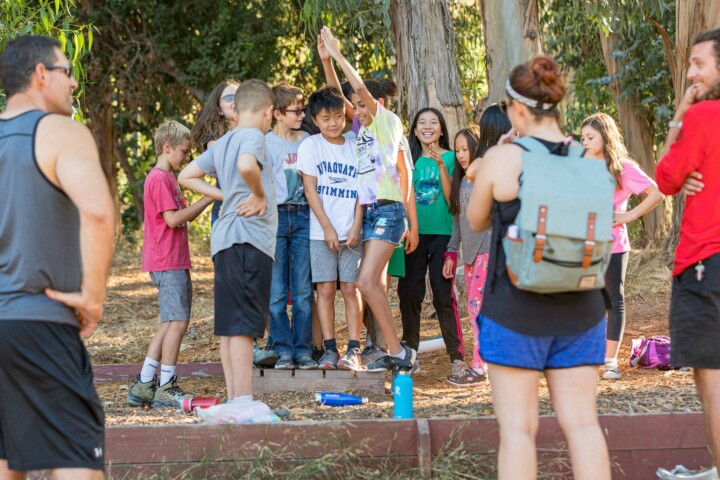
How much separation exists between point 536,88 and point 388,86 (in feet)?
10.6

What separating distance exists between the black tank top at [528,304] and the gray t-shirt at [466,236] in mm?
2558

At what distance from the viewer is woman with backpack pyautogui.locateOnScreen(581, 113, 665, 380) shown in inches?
252

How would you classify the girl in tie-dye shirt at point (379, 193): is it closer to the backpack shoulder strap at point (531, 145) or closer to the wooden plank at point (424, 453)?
the wooden plank at point (424, 453)

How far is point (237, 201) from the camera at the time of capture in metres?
5.30

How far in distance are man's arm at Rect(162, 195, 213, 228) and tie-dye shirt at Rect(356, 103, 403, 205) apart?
40.3 inches

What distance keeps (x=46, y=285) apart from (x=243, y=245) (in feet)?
6.66

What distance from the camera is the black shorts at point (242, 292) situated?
5184 millimetres

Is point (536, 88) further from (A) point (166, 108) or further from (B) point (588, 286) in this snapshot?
(A) point (166, 108)

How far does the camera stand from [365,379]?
615 cm

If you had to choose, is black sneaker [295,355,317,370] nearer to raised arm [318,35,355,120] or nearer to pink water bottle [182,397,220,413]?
pink water bottle [182,397,220,413]

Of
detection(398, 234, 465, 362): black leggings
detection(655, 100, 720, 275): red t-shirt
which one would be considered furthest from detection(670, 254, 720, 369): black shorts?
detection(398, 234, 465, 362): black leggings

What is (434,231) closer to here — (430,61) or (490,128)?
(490,128)

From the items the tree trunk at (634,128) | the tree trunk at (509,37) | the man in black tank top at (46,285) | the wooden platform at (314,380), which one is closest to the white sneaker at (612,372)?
the wooden platform at (314,380)

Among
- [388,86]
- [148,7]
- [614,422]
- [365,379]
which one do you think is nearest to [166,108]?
[148,7]
